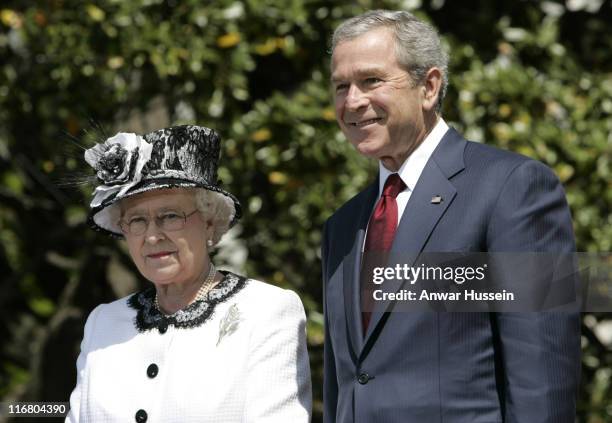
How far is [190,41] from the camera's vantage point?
5297 mm

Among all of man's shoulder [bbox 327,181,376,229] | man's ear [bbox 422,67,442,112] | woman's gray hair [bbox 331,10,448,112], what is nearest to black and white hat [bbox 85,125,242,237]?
man's shoulder [bbox 327,181,376,229]

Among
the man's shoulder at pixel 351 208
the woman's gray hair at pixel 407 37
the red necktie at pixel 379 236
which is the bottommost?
the red necktie at pixel 379 236

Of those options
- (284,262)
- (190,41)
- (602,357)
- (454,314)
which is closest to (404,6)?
(190,41)

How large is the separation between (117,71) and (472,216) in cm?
293

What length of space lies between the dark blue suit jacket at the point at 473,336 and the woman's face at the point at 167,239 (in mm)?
524

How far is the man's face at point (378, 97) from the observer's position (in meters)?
3.09

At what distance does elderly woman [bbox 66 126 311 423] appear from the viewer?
3.19 metres

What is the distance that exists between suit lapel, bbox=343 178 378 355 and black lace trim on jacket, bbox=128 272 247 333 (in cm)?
38

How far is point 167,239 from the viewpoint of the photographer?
3279 mm

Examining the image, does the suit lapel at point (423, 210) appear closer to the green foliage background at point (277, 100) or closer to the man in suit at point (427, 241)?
the man in suit at point (427, 241)

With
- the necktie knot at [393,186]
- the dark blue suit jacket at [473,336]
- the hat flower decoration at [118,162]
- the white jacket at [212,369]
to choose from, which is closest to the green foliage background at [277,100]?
the hat flower decoration at [118,162]

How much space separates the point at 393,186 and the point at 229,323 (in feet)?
2.09

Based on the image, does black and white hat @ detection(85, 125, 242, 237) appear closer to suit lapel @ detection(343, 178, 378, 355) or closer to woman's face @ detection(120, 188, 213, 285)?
woman's face @ detection(120, 188, 213, 285)

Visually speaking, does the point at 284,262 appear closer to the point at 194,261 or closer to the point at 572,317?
the point at 194,261
